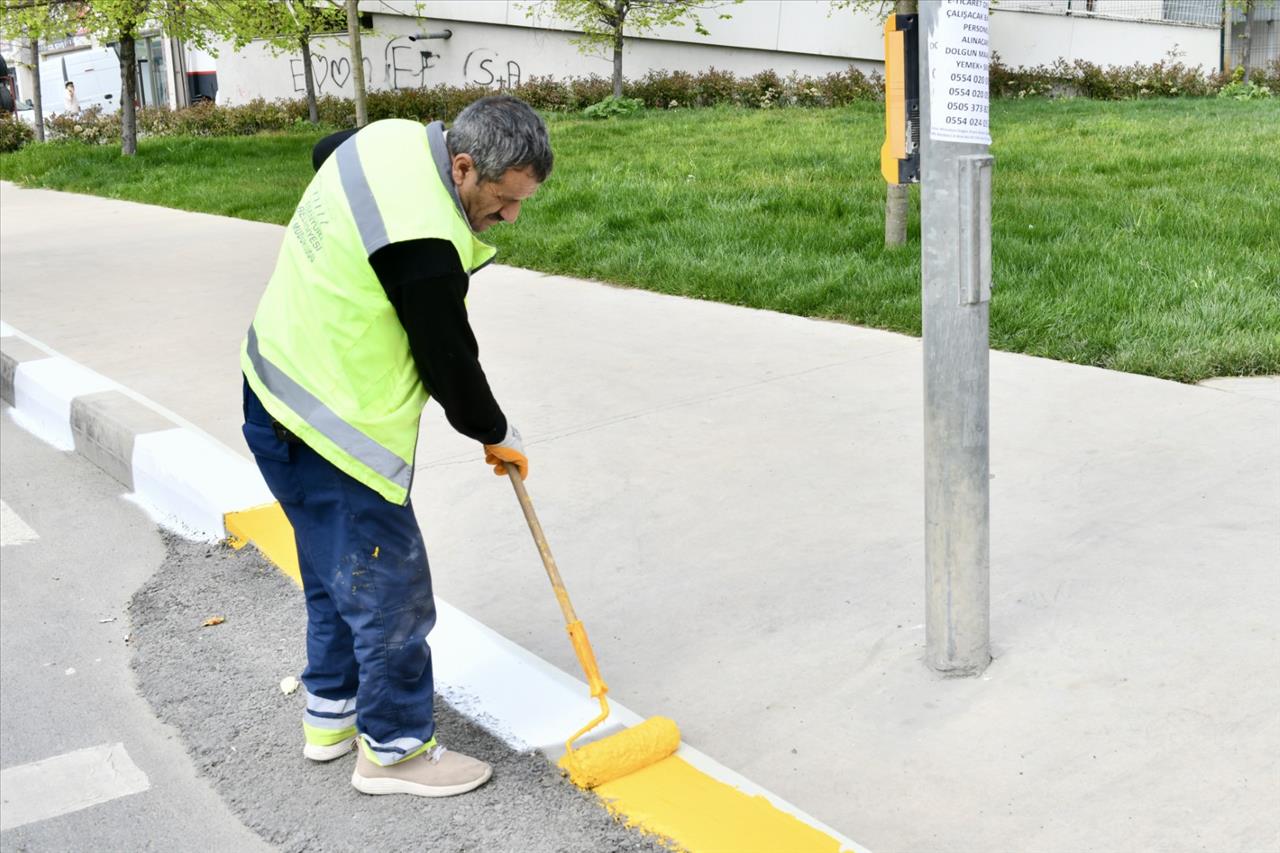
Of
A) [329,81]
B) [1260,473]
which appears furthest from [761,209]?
[329,81]

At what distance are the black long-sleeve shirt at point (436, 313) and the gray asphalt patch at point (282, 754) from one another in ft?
3.06

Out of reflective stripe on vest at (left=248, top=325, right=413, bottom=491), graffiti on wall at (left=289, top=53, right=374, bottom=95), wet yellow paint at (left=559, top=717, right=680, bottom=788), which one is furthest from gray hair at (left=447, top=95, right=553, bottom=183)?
graffiti on wall at (left=289, top=53, right=374, bottom=95)

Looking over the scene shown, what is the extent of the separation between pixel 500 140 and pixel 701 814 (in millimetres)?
1506

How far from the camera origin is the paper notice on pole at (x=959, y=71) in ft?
9.70

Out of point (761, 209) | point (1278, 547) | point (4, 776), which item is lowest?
point (4, 776)

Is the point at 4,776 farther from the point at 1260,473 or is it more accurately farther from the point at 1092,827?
the point at 1260,473

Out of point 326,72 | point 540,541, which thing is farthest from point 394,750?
point 326,72

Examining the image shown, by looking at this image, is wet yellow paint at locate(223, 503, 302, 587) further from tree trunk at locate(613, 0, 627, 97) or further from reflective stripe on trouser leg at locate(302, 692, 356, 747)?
tree trunk at locate(613, 0, 627, 97)

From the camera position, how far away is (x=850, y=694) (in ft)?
10.9

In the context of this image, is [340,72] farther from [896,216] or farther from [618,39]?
[896,216]

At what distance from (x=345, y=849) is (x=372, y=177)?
4.83ft

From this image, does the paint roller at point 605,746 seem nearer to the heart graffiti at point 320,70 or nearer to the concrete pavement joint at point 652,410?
the concrete pavement joint at point 652,410

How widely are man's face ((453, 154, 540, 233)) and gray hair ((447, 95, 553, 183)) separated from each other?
15 mm

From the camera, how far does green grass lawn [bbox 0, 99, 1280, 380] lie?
21.2ft
